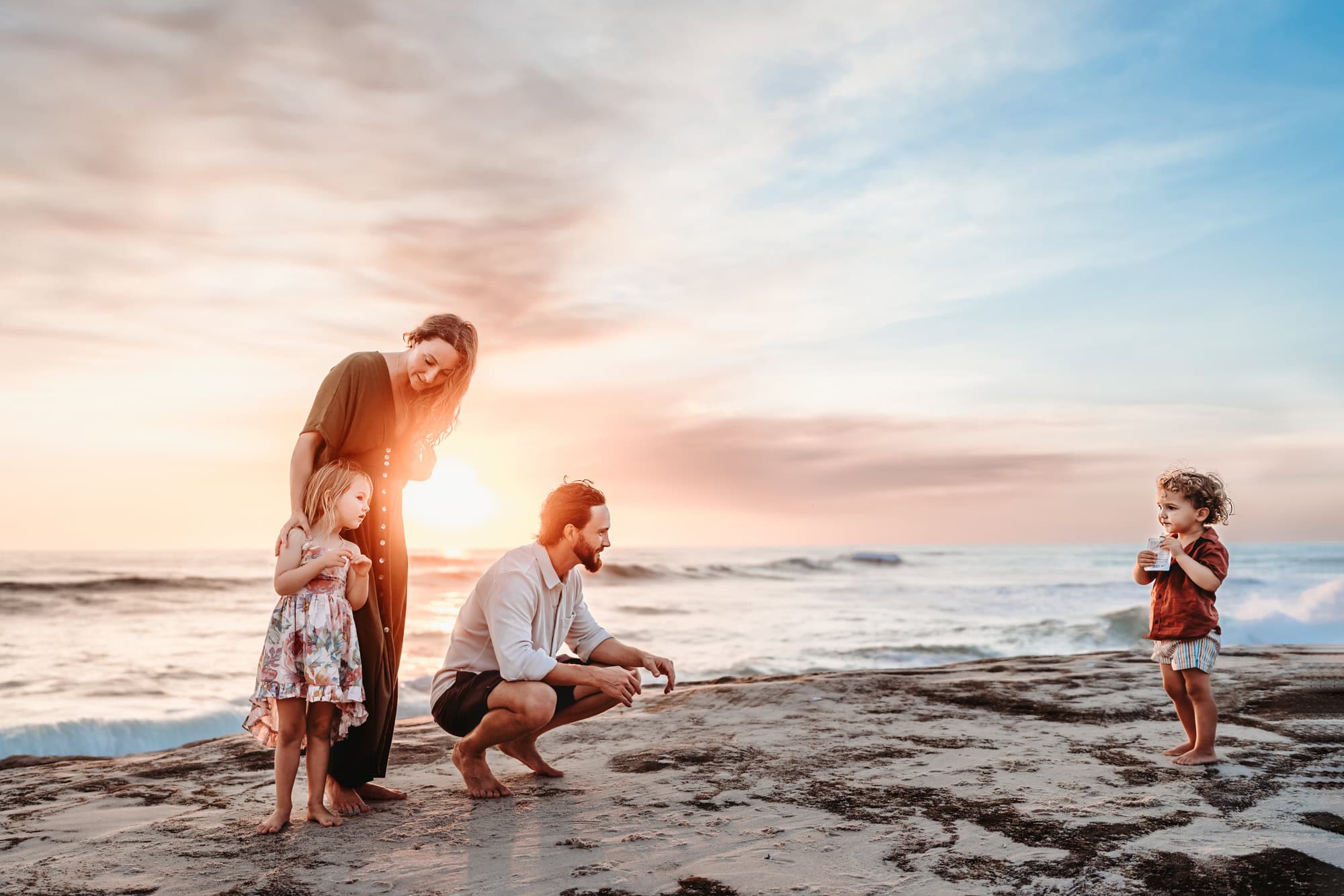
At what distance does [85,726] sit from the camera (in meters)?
7.46

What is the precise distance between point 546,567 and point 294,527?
3.06 feet

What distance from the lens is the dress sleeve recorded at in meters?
3.41

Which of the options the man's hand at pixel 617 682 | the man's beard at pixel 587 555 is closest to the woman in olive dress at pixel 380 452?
the man's beard at pixel 587 555

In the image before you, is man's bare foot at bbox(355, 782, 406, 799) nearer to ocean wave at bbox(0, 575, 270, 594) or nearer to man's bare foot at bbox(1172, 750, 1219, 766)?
man's bare foot at bbox(1172, 750, 1219, 766)

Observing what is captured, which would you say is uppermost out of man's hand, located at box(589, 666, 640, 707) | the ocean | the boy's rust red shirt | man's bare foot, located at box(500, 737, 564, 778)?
the boy's rust red shirt

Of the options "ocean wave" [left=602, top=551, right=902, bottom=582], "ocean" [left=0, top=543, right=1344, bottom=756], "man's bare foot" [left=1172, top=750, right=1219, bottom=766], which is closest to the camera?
"man's bare foot" [left=1172, top=750, right=1219, bottom=766]

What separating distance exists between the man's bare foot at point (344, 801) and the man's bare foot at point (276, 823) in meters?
0.21

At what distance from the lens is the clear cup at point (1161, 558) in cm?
401

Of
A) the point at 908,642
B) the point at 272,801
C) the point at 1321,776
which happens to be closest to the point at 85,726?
the point at 272,801

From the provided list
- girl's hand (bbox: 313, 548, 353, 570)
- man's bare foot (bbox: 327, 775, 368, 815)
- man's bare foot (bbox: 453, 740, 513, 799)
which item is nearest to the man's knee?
man's bare foot (bbox: 453, 740, 513, 799)

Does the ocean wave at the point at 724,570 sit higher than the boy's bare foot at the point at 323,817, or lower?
lower

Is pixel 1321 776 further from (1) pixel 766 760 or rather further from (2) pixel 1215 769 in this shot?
(1) pixel 766 760

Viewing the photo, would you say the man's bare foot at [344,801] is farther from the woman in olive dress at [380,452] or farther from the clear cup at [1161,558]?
the clear cup at [1161,558]

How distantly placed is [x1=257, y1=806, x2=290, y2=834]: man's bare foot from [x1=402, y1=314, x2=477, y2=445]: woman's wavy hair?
146 centimetres
